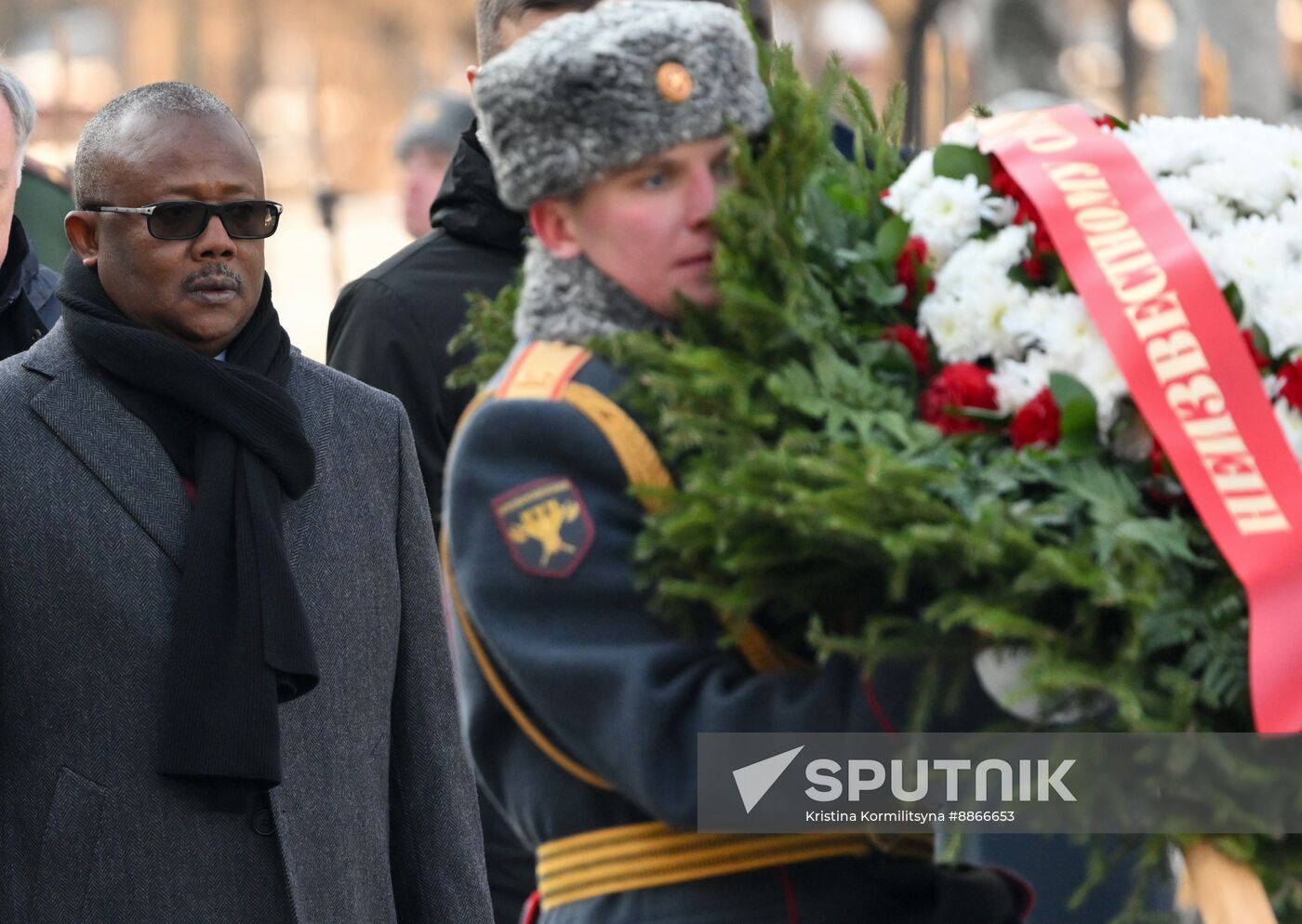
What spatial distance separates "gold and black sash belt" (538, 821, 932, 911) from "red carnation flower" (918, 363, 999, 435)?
1.61 feet

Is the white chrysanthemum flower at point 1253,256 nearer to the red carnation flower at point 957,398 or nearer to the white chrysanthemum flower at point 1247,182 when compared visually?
the white chrysanthemum flower at point 1247,182

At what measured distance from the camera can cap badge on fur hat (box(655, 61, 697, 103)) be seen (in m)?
2.69

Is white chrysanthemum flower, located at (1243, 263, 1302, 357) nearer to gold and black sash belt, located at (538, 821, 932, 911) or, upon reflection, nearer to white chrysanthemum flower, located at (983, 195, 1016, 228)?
white chrysanthemum flower, located at (983, 195, 1016, 228)

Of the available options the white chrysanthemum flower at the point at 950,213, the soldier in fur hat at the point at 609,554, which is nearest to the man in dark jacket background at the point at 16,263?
the soldier in fur hat at the point at 609,554

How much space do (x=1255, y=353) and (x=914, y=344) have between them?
1.25ft

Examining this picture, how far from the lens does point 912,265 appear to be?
2.77 m

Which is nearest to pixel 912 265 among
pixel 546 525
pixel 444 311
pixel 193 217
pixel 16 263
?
pixel 546 525

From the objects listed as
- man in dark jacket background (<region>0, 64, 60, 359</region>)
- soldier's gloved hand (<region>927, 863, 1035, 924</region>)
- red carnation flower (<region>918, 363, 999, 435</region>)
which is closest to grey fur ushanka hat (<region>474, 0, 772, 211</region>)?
red carnation flower (<region>918, 363, 999, 435</region>)

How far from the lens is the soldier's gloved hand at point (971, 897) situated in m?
2.67

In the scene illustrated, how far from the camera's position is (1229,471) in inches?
97.3

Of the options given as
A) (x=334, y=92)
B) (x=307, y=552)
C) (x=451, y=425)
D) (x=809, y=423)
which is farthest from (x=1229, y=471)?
(x=334, y=92)

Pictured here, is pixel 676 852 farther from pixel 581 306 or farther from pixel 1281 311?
pixel 1281 311

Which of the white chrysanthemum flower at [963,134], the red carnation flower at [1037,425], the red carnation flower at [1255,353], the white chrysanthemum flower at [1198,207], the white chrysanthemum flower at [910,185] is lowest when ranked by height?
the red carnation flower at [1037,425]

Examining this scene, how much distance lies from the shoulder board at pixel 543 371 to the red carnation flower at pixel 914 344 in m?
0.35
